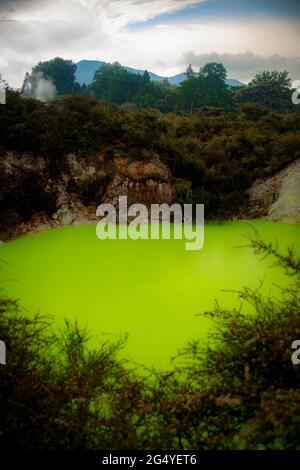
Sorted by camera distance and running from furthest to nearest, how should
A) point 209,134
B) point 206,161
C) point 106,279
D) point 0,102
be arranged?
point 209,134, point 206,161, point 0,102, point 106,279

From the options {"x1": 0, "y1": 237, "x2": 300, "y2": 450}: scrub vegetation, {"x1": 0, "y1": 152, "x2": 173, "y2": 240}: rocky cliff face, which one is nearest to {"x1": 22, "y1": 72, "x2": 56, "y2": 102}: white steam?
{"x1": 0, "y1": 152, "x2": 173, "y2": 240}: rocky cliff face

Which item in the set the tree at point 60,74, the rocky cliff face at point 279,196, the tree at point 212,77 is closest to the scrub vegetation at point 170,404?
the rocky cliff face at point 279,196

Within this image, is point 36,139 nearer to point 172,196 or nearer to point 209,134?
point 172,196

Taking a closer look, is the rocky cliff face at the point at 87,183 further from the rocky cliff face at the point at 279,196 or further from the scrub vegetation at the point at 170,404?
the scrub vegetation at the point at 170,404

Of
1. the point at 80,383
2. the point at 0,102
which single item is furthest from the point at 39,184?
the point at 80,383

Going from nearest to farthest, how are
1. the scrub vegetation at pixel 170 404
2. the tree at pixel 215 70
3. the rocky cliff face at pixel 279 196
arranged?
the scrub vegetation at pixel 170 404
the rocky cliff face at pixel 279 196
the tree at pixel 215 70
